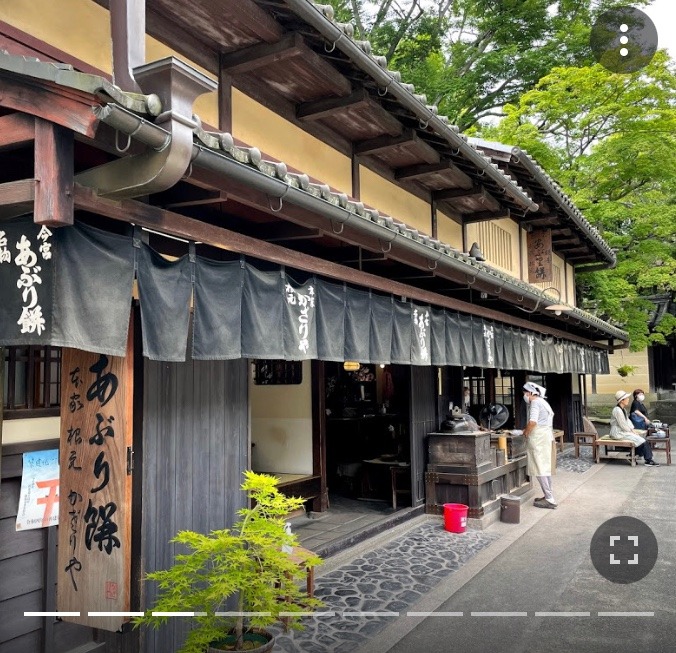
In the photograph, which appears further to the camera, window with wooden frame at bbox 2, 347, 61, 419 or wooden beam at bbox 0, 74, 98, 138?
window with wooden frame at bbox 2, 347, 61, 419

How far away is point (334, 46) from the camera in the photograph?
6.21 metres

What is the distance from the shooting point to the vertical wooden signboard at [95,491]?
4.87 m

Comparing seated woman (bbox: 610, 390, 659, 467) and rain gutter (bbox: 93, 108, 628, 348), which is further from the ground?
rain gutter (bbox: 93, 108, 628, 348)

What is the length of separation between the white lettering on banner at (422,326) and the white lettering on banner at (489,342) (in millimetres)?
2699

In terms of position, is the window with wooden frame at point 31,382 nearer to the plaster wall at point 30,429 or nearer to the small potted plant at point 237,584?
the plaster wall at point 30,429

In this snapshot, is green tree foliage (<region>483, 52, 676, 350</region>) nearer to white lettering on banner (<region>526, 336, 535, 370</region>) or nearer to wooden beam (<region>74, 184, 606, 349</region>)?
white lettering on banner (<region>526, 336, 535, 370</region>)

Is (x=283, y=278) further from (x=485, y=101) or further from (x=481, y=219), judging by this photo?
(x=485, y=101)

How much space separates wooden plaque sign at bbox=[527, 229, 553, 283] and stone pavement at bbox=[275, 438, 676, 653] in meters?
6.83

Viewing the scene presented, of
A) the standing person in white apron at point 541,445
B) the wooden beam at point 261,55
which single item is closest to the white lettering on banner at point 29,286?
the wooden beam at point 261,55

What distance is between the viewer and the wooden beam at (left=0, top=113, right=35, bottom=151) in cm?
359

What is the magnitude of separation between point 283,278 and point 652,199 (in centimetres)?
2014

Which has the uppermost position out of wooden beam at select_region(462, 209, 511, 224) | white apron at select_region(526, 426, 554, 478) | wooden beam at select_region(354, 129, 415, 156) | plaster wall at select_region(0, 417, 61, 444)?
wooden beam at select_region(354, 129, 415, 156)

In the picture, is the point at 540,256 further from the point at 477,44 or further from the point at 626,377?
the point at 626,377

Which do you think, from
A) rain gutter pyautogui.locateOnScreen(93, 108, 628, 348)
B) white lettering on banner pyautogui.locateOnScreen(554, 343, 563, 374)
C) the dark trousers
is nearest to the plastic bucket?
rain gutter pyautogui.locateOnScreen(93, 108, 628, 348)
